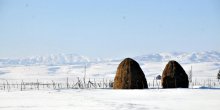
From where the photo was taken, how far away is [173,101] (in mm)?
32281

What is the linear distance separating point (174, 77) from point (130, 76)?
14.3 ft

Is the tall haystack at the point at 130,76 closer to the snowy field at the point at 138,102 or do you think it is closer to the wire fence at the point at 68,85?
the snowy field at the point at 138,102

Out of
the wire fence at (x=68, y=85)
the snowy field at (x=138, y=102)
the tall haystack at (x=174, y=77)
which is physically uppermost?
the tall haystack at (x=174, y=77)

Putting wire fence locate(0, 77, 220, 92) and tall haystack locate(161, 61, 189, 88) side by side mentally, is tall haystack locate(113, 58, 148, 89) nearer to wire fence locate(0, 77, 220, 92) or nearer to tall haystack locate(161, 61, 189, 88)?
tall haystack locate(161, 61, 189, 88)

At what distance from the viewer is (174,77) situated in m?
45.4

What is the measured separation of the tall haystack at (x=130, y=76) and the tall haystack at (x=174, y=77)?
2.32 m

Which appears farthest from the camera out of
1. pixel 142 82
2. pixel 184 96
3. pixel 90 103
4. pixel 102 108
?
pixel 142 82

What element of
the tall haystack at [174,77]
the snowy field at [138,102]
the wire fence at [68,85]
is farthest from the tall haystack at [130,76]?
the wire fence at [68,85]

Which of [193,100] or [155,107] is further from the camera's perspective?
[193,100]

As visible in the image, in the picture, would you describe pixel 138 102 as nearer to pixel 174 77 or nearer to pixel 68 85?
pixel 174 77

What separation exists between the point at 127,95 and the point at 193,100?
6962 mm

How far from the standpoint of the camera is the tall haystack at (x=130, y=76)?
145ft

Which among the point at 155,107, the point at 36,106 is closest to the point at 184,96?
the point at 155,107

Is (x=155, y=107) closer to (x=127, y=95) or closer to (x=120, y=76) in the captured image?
(x=127, y=95)
